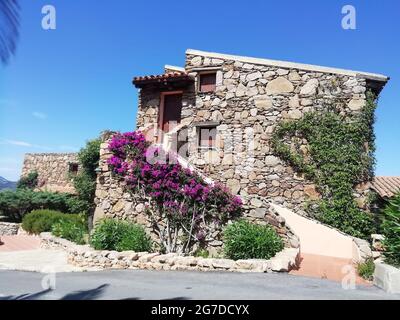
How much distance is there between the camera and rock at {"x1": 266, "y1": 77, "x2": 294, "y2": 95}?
12.7m

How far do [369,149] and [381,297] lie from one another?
7.64m

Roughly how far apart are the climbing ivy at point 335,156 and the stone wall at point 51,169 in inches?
677

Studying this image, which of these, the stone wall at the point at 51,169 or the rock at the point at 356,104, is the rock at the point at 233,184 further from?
the stone wall at the point at 51,169

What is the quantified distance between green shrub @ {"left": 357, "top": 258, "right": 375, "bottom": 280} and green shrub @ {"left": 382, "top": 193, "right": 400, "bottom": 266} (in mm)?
551

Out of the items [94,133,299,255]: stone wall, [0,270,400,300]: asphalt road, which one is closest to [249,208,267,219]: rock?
[94,133,299,255]: stone wall

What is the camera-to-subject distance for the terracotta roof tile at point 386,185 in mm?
13469

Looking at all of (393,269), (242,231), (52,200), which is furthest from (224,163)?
(52,200)

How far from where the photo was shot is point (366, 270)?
7.17m

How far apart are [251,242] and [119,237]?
3.89 m

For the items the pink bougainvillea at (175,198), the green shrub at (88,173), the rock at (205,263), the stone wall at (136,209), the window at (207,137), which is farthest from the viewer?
the green shrub at (88,173)

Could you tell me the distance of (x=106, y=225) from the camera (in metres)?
9.94

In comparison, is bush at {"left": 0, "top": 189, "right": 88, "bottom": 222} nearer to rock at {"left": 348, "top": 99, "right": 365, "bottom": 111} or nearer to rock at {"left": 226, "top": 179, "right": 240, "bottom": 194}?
rock at {"left": 226, "top": 179, "right": 240, "bottom": 194}

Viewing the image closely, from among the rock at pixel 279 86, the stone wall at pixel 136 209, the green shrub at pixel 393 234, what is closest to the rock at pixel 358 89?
the rock at pixel 279 86
